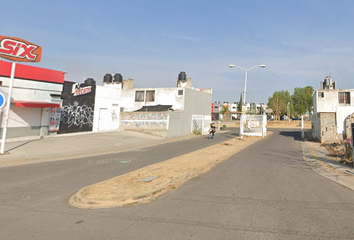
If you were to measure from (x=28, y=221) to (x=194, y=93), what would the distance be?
27.1 meters

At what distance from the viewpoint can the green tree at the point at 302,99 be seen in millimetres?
67150

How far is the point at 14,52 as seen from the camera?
12.3 metres

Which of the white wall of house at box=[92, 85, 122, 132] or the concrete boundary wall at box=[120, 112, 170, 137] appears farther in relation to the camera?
the concrete boundary wall at box=[120, 112, 170, 137]

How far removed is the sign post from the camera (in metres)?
11.8

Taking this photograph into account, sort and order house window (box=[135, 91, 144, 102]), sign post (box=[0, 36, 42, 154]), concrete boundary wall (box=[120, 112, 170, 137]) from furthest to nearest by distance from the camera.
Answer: house window (box=[135, 91, 144, 102]) < concrete boundary wall (box=[120, 112, 170, 137]) < sign post (box=[0, 36, 42, 154])

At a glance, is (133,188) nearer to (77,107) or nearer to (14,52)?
(14,52)

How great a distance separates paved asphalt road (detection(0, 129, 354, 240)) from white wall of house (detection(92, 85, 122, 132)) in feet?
52.5

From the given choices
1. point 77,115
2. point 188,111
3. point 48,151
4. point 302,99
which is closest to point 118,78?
point 188,111

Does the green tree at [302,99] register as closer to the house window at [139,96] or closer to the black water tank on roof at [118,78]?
the house window at [139,96]

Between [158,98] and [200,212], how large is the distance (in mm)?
26585

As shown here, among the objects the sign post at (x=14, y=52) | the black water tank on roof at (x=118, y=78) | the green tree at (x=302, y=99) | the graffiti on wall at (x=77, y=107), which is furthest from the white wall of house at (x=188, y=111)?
the green tree at (x=302, y=99)

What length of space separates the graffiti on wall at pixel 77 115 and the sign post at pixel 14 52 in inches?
271

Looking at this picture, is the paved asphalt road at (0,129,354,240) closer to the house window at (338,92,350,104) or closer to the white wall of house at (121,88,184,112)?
the white wall of house at (121,88,184,112)

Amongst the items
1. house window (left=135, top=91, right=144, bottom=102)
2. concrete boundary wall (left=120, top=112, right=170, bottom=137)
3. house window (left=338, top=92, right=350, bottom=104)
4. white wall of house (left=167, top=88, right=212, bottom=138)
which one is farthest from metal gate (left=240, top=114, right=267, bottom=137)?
house window (left=135, top=91, right=144, bottom=102)
